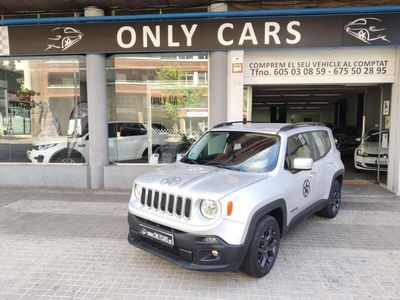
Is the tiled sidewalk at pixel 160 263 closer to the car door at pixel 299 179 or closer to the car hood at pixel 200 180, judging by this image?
the car door at pixel 299 179

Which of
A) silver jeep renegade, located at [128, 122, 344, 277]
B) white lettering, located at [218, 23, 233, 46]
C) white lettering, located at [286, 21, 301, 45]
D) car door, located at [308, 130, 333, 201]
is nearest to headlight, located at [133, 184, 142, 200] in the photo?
silver jeep renegade, located at [128, 122, 344, 277]

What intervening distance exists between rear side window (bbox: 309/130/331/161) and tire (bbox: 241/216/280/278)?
174 centimetres

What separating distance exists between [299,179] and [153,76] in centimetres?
524

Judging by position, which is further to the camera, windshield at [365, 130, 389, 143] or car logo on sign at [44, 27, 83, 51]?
windshield at [365, 130, 389, 143]

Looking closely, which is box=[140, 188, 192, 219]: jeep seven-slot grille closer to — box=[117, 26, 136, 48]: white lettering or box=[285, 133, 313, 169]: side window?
box=[285, 133, 313, 169]: side window

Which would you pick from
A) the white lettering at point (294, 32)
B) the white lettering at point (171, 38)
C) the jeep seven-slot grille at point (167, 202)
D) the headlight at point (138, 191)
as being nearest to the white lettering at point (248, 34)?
the white lettering at point (294, 32)

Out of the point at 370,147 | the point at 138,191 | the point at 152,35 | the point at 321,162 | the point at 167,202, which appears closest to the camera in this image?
the point at 167,202

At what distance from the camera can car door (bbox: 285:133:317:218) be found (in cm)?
429

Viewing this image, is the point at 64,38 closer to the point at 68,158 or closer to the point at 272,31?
the point at 68,158

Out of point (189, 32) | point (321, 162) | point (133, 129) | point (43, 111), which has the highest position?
point (189, 32)

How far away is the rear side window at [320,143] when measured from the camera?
5.30m

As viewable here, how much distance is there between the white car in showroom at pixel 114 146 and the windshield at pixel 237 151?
3.75 m

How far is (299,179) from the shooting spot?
4.48m

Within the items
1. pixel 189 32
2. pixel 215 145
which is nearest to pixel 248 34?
pixel 189 32
